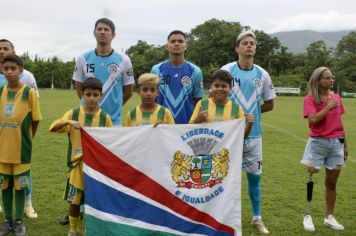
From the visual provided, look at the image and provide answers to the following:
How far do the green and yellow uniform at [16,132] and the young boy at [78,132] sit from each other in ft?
1.94

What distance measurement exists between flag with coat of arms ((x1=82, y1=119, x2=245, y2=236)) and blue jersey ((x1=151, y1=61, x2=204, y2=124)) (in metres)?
0.99

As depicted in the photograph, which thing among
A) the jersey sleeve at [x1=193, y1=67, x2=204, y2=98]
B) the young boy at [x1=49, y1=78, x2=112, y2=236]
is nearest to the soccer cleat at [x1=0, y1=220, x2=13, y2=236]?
the young boy at [x1=49, y1=78, x2=112, y2=236]


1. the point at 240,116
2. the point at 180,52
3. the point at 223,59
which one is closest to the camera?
the point at 240,116

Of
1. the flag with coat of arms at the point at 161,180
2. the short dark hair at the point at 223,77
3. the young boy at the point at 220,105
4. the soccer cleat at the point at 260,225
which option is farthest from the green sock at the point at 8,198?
the soccer cleat at the point at 260,225

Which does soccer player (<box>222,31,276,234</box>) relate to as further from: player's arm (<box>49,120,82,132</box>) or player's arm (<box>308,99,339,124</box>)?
player's arm (<box>49,120,82,132</box>)

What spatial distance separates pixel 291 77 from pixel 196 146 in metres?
72.1

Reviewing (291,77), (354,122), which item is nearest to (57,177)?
(354,122)

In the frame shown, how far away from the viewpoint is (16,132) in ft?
18.1

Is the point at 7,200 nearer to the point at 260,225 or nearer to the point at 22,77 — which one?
the point at 22,77

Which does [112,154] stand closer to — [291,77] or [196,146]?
[196,146]

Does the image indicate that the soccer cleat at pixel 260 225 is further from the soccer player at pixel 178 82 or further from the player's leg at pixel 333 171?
the soccer player at pixel 178 82

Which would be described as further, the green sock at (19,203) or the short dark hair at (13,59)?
the green sock at (19,203)

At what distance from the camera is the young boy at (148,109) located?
5215mm

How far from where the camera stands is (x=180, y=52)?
19.3 ft
